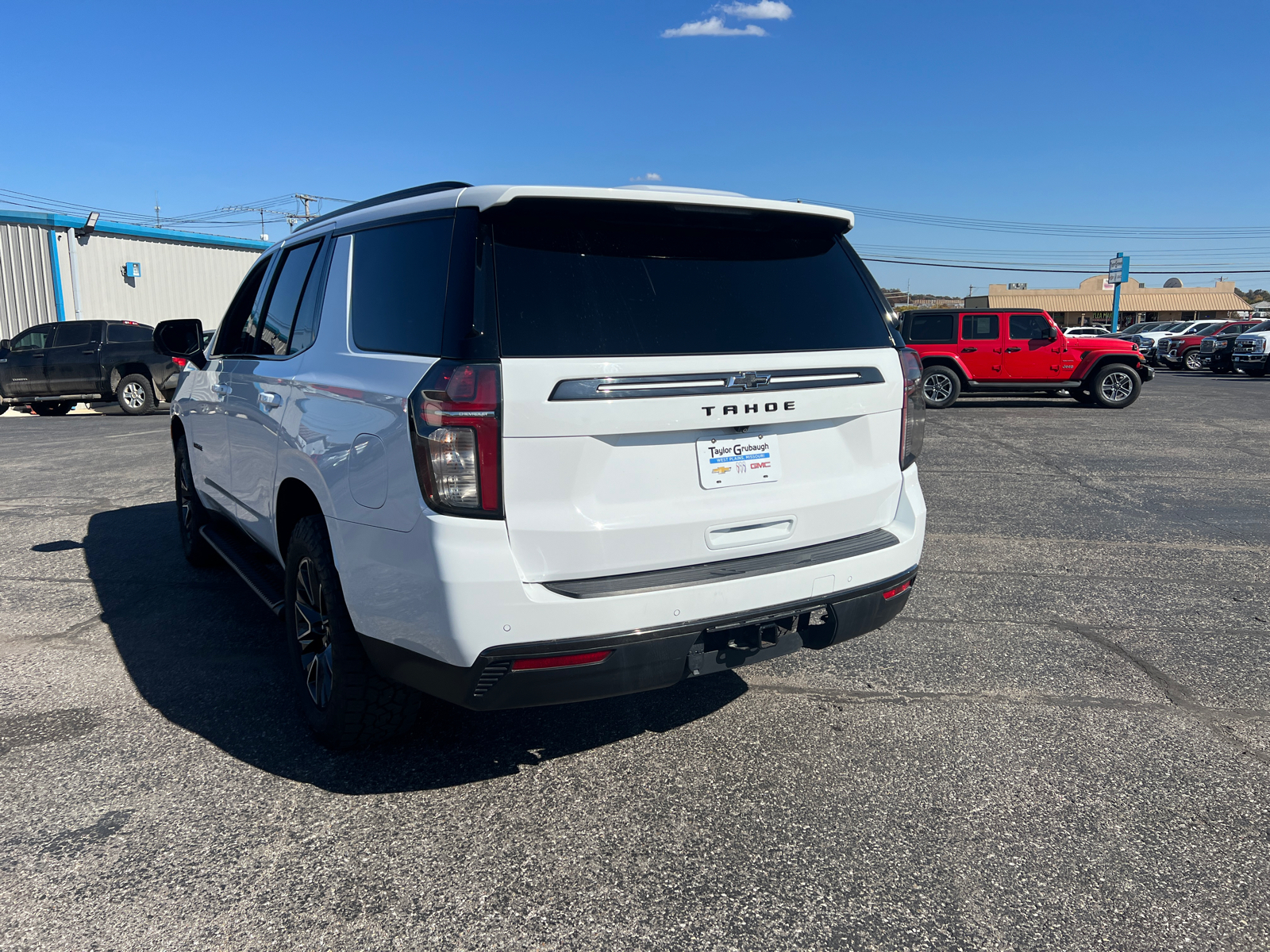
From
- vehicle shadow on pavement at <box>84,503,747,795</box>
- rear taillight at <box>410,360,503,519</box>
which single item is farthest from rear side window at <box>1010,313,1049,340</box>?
rear taillight at <box>410,360,503,519</box>

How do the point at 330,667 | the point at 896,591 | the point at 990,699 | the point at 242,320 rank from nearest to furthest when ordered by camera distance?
the point at 330,667 → the point at 896,591 → the point at 990,699 → the point at 242,320

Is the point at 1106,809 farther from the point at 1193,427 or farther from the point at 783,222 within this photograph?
the point at 1193,427

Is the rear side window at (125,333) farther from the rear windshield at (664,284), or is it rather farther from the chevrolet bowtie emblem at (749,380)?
the chevrolet bowtie emblem at (749,380)

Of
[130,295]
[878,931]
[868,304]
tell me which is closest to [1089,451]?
[868,304]

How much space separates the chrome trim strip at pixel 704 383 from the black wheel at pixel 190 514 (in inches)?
150

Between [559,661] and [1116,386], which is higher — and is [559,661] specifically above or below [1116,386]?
below

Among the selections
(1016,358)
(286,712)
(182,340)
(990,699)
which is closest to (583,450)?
(286,712)

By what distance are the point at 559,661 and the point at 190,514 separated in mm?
4155

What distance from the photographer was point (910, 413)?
11.3 ft

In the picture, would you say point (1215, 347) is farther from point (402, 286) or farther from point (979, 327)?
point (402, 286)

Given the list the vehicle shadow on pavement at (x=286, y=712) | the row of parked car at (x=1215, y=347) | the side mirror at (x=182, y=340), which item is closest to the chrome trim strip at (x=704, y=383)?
the vehicle shadow on pavement at (x=286, y=712)

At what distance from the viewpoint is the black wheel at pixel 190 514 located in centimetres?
570

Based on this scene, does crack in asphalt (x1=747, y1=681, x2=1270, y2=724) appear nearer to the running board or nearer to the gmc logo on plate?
the gmc logo on plate

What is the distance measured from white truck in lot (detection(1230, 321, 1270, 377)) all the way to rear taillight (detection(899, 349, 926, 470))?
2994 cm
